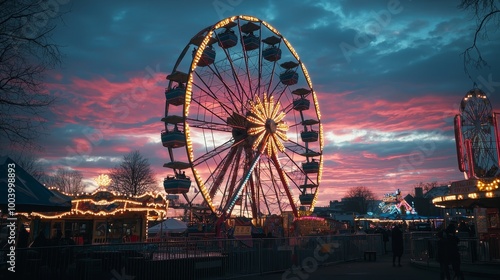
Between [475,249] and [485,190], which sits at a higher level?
[485,190]

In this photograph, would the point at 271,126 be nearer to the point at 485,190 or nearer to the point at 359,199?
the point at 485,190

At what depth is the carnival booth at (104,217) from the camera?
28469 mm

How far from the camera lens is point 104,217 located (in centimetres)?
3147

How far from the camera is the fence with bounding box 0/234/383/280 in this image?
10.9 m

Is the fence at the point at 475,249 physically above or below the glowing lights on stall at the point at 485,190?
below

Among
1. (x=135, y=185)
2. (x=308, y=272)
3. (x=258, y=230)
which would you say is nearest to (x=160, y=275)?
(x=308, y=272)

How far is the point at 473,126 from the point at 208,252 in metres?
14.4

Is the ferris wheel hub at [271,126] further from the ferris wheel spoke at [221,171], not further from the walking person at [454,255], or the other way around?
the walking person at [454,255]

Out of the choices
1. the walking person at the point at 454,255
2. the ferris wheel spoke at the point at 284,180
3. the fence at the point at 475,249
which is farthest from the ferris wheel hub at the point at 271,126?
the walking person at the point at 454,255

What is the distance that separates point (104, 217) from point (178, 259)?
63.5 feet

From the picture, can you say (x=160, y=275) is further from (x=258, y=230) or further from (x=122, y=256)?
(x=258, y=230)

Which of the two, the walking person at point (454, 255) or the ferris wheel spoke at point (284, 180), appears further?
the ferris wheel spoke at point (284, 180)

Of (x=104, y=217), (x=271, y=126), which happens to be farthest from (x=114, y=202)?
(x=271, y=126)

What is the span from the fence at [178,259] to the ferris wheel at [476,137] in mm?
7124
